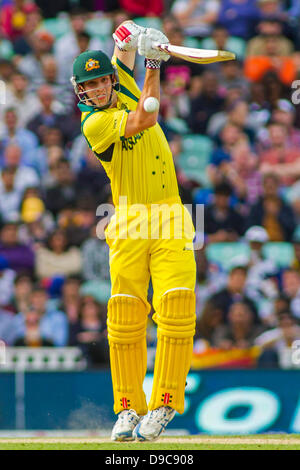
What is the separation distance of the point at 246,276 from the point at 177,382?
4.62 meters

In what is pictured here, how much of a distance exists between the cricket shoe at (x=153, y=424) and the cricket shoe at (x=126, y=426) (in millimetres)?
47

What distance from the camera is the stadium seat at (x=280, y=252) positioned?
11672 millimetres

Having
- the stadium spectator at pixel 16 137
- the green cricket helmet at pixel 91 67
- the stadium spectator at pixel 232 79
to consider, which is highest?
the stadium spectator at pixel 232 79

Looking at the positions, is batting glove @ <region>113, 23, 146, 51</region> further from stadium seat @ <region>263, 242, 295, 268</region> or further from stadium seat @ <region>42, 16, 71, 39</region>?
stadium seat @ <region>42, 16, 71, 39</region>

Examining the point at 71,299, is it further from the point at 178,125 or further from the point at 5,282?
the point at 178,125

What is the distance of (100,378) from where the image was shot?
9328mm

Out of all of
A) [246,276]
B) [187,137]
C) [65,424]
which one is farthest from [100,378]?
[187,137]

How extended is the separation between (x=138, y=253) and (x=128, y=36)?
1540 millimetres

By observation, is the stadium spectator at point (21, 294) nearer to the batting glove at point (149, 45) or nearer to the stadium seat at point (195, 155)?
the stadium seat at point (195, 155)

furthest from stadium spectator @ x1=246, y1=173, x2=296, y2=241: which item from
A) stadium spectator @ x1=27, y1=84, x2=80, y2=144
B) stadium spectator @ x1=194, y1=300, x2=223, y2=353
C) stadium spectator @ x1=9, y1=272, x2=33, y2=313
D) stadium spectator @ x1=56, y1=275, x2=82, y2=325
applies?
stadium spectator @ x1=9, y1=272, x2=33, y2=313

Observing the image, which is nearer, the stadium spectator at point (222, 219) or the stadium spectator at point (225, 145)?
the stadium spectator at point (222, 219)

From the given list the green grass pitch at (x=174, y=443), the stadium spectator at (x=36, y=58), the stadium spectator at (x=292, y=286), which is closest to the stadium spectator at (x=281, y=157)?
the stadium spectator at (x=292, y=286)

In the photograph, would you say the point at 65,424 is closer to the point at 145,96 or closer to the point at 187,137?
the point at 145,96

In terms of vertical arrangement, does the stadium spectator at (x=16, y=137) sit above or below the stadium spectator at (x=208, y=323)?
above
